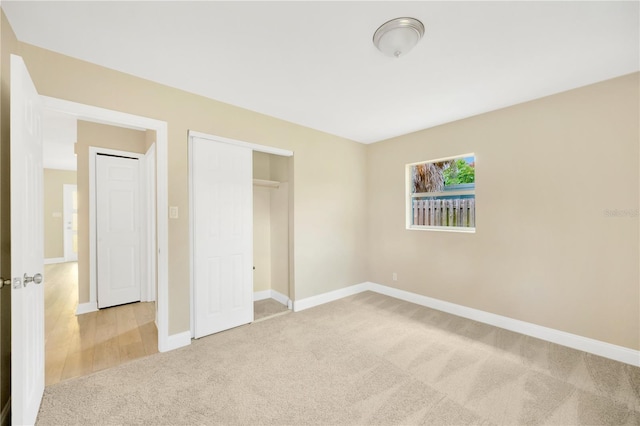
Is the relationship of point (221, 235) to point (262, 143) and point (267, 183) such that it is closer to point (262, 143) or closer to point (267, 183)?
point (267, 183)

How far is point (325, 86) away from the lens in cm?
257

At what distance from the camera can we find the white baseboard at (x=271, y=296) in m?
3.94

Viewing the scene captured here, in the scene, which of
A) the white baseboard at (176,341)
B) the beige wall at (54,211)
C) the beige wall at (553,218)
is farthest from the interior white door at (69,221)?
the beige wall at (553,218)

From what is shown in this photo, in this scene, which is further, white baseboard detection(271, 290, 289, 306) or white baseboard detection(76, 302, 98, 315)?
white baseboard detection(271, 290, 289, 306)

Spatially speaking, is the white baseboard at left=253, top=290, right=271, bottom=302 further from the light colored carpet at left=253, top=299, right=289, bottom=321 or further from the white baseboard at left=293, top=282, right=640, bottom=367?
the white baseboard at left=293, top=282, right=640, bottom=367

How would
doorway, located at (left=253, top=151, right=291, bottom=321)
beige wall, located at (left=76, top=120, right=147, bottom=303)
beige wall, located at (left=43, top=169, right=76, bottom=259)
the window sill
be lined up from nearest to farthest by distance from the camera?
1. the window sill
2. beige wall, located at (left=76, top=120, right=147, bottom=303)
3. doorway, located at (left=253, top=151, right=291, bottom=321)
4. beige wall, located at (left=43, top=169, right=76, bottom=259)

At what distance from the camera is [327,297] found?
157 inches

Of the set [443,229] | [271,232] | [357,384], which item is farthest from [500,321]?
[271,232]

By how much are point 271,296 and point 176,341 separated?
5.70 feet

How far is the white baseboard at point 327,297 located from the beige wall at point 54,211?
7856mm

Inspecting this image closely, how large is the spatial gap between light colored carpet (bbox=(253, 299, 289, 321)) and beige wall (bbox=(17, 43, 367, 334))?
372 millimetres

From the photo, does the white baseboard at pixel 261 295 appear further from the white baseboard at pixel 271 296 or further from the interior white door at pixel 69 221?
the interior white door at pixel 69 221

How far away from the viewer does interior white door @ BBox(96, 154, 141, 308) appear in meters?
3.69

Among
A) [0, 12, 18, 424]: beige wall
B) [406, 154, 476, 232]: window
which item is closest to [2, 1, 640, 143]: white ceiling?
[0, 12, 18, 424]: beige wall
